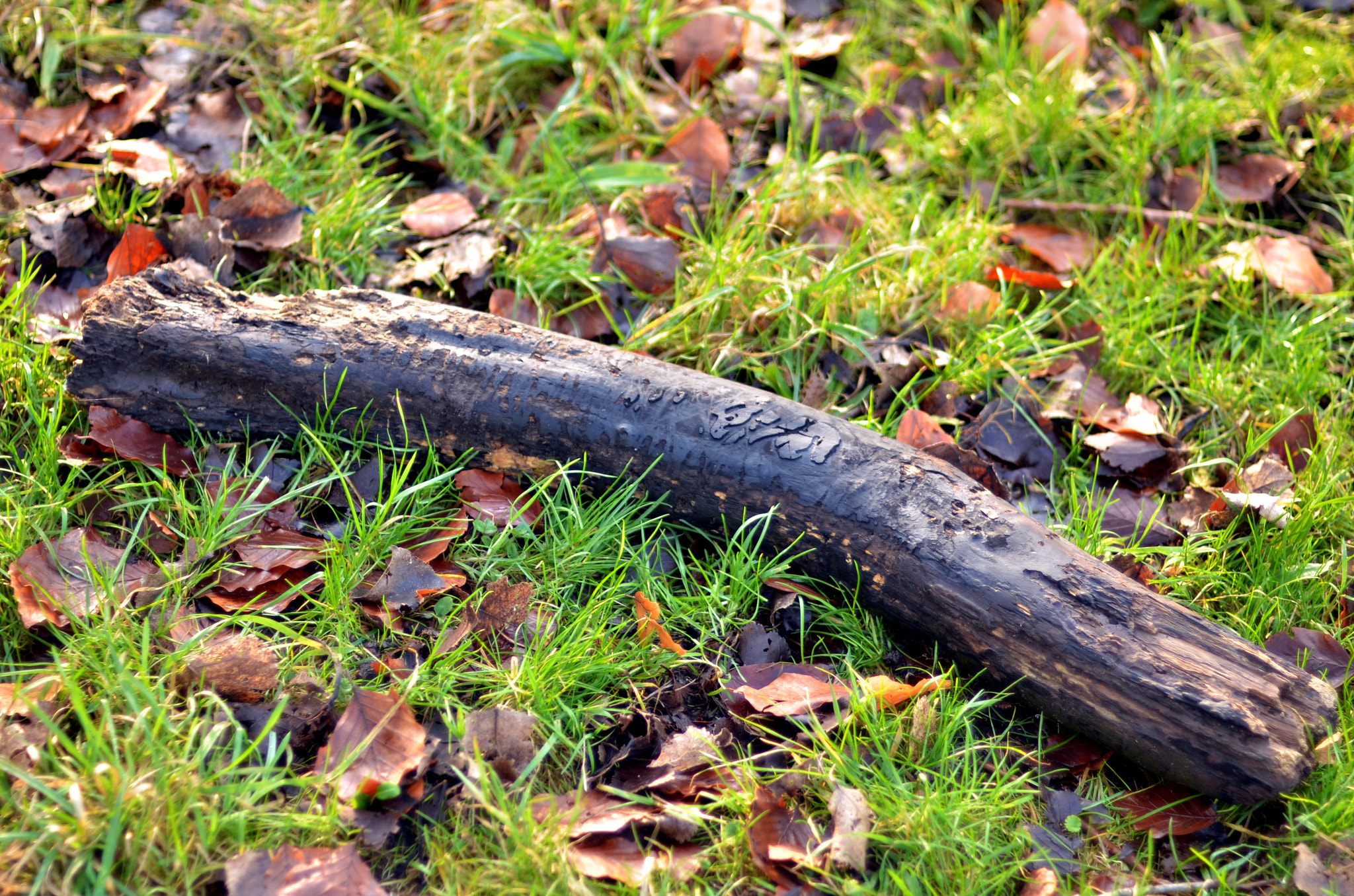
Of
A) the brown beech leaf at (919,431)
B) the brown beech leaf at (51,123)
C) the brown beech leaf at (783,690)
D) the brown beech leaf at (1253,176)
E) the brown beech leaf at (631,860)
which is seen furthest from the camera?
the brown beech leaf at (1253,176)

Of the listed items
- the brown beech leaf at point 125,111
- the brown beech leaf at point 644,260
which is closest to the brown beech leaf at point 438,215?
the brown beech leaf at point 644,260

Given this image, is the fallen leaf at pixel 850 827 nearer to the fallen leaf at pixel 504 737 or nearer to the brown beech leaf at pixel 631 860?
the brown beech leaf at pixel 631 860

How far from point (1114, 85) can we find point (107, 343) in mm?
3278

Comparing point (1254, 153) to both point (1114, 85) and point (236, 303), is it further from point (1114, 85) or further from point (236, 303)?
point (236, 303)

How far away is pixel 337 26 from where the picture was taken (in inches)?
115

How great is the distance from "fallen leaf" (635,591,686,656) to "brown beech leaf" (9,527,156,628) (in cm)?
100

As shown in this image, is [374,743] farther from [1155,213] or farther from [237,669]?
[1155,213]

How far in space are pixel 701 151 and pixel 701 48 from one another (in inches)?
22.7

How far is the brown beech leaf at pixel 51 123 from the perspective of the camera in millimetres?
2600

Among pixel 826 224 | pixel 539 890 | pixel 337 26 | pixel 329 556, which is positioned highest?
pixel 337 26

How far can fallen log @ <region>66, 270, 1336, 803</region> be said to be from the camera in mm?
1592

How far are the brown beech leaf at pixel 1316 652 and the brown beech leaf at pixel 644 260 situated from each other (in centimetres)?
171

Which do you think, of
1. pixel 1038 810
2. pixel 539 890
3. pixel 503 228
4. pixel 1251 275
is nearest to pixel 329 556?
pixel 539 890

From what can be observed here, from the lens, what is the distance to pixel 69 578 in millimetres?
1735
